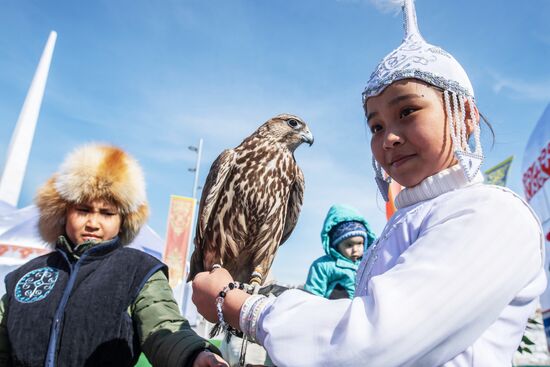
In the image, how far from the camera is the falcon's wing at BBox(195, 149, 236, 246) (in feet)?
8.07

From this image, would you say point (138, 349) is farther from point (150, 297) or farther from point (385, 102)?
point (385, 102)

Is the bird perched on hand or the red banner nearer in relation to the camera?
the bird perched on hand

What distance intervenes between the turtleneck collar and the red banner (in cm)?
1074

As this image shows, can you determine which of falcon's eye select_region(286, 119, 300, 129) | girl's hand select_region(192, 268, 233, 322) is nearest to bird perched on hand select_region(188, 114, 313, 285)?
falcon's eye select_region(286, 119, 300, 129)

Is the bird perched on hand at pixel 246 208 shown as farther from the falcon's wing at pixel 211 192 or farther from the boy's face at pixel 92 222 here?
the boy's face at pixel 92 222

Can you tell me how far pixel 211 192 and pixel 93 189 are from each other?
26.9 inches

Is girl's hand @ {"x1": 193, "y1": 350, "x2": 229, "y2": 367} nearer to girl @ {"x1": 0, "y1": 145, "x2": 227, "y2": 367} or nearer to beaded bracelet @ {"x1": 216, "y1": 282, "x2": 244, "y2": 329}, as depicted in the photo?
girl @ {"x1": 0, "y1": 145, "x2": 227, "y2": 367}

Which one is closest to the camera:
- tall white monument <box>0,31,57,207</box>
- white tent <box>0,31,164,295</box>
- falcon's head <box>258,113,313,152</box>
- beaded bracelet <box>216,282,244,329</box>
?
beaded bracelet <box>216,282,244,329</box>

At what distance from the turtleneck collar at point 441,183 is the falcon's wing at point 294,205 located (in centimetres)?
155

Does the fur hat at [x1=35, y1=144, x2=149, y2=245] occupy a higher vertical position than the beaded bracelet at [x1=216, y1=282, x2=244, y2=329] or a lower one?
higher

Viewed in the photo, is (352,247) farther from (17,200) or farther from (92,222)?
(17,200)

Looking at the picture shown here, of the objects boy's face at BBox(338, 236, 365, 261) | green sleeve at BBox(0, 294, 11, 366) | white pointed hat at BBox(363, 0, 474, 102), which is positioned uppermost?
white pointed hat at BBox(363, 0, 474, 102)

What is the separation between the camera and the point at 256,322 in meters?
0.89

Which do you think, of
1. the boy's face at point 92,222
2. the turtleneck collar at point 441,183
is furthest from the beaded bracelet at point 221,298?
the boy's face at point 92,222
